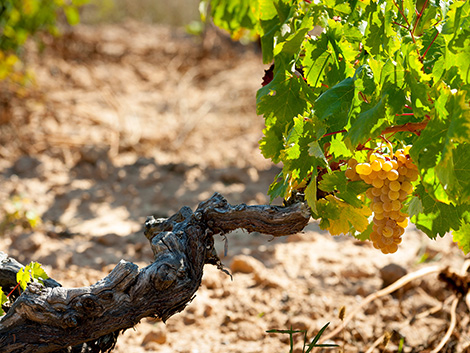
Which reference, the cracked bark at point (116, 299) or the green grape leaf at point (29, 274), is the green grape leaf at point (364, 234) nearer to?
the cracked bark at point (116, 299)

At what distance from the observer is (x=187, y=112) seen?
6.34 meters

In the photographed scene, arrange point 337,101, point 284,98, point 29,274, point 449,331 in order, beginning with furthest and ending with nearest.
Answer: point 449,331, point 29,274, point 284,98, point 337,101

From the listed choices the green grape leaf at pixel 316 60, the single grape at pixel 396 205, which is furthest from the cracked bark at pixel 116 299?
the green grape leaf at pixel 316 60

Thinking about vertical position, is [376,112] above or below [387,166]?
above

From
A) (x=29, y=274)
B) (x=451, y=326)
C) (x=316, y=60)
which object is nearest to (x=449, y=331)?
(x=451, y=326)

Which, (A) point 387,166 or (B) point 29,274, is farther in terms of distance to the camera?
(B) point 29,274

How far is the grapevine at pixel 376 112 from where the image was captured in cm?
124

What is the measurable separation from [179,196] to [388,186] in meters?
3.09

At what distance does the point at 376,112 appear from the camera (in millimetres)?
1253

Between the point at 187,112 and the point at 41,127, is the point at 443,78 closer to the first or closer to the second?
the point at 41,127

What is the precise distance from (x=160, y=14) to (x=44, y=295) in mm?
9597

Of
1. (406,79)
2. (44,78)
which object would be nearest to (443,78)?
(406,79)

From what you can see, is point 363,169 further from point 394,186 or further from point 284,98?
point 284,98

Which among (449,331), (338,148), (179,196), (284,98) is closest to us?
(338,148)
